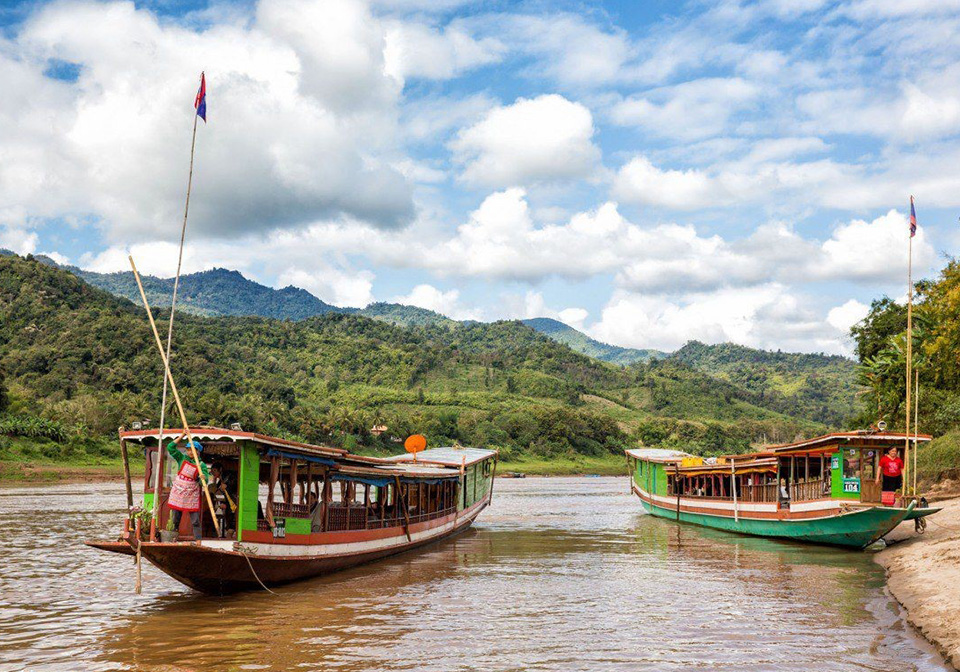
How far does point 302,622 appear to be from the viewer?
44.1 ft

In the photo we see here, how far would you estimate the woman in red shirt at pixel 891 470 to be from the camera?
842 inches

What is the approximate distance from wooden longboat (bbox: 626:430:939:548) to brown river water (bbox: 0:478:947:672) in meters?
0.95

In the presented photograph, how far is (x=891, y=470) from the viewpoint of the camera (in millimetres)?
21359

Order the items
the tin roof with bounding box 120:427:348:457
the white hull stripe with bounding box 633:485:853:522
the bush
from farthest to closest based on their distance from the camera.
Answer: the bush → the white hull stripe with bounding box 633:485:853:522 → the tin roof with bounding box 120:427:348:457

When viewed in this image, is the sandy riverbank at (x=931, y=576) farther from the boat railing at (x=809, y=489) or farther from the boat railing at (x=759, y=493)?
the boat railing at (x=759, y=493)

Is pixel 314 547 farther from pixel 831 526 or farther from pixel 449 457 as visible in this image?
pixel 831 526

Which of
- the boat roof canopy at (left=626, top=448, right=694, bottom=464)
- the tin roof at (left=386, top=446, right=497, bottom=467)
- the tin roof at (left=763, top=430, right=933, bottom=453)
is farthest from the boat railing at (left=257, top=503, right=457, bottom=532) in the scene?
the boat roof canopy at (left=626, top=448, right=694, bottom=464)

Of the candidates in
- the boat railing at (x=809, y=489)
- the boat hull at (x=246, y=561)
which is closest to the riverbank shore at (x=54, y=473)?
the boat hull at (x=246, y=561)

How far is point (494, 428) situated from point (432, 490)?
6918cm

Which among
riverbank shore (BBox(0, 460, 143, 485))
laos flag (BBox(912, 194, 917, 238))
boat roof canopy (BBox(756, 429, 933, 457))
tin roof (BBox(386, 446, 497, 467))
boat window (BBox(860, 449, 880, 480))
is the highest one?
laos flag (BBox(912, 194, 917, 238))

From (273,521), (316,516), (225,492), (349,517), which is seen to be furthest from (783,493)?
(225,492)

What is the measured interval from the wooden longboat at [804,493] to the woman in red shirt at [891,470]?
0.86 feet

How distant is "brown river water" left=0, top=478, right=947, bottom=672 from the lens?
11172mm

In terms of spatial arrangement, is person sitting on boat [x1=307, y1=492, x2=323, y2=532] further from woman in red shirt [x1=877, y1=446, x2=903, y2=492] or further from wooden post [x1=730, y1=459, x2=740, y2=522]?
wooden post [x1=730, y1=459, x2=740, y2=522]
